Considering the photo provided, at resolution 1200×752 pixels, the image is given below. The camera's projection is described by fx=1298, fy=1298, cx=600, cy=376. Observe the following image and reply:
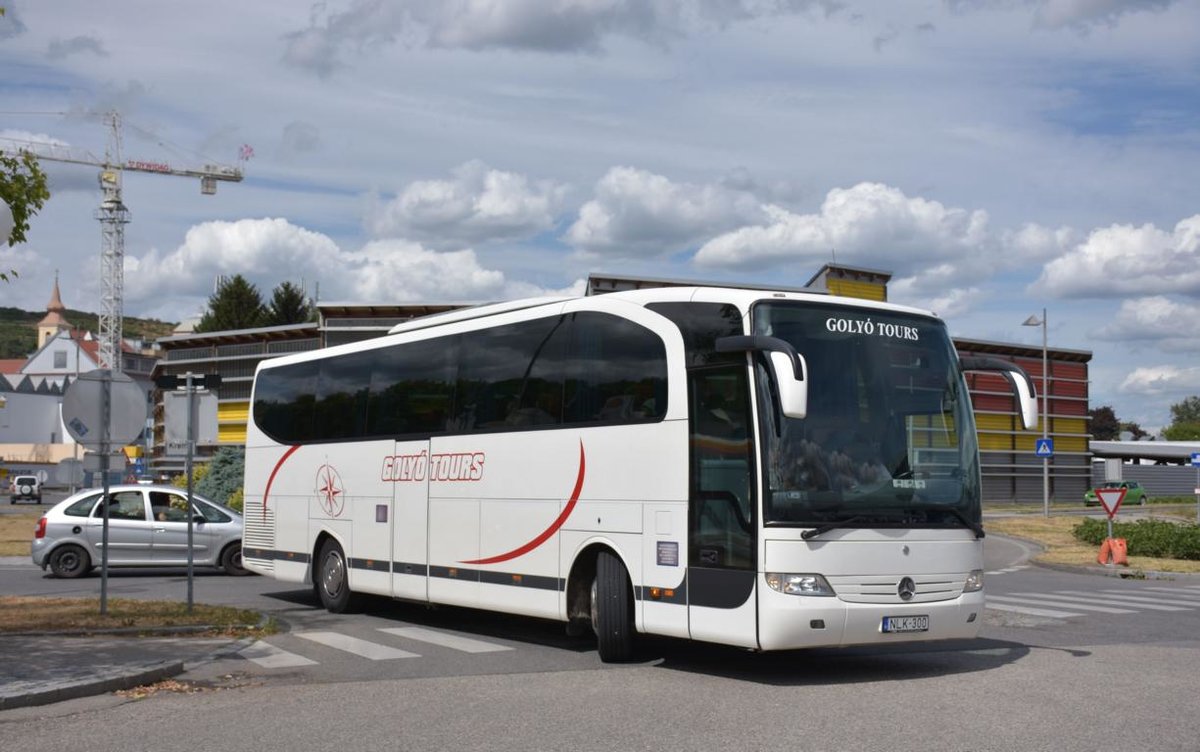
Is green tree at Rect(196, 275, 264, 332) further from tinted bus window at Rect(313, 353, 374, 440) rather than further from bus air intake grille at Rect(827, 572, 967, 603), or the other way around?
bus air intake grille at Rect(827, 572, 967, 603)

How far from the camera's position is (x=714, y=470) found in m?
11.3

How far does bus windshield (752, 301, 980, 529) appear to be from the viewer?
10.8m

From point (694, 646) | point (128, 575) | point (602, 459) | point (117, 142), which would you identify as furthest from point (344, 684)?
point (117, 142)

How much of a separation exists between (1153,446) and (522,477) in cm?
10582

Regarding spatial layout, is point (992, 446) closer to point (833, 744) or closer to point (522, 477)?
point (522, 477)

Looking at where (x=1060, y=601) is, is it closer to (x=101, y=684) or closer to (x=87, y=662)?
(x=87, y=662)

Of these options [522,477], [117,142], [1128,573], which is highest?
[117,142]

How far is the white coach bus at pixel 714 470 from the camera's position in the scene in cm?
1081

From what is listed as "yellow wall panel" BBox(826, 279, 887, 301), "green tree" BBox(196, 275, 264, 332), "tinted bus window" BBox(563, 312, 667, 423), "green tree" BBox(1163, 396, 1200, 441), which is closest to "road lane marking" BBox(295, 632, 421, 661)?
"tinted bus window" BBox(563, 312, 667, 423)

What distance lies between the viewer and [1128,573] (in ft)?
90.1

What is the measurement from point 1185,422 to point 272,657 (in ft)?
641

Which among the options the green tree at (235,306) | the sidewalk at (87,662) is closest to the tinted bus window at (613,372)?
the sidewalk at (87,662)

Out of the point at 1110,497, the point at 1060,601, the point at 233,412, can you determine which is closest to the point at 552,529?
the point at 1060,601

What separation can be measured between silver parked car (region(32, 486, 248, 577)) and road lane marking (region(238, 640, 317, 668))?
1111 centimetres
